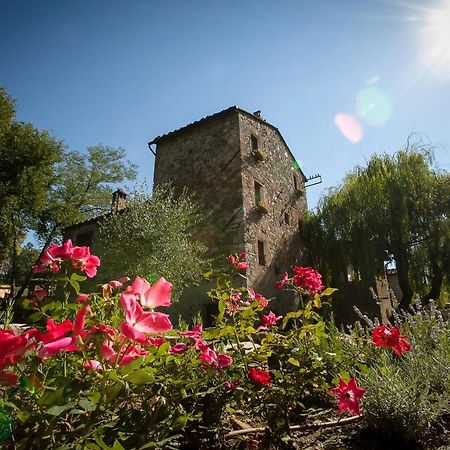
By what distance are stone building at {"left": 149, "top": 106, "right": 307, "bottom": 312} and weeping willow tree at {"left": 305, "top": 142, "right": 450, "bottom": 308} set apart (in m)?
2.43

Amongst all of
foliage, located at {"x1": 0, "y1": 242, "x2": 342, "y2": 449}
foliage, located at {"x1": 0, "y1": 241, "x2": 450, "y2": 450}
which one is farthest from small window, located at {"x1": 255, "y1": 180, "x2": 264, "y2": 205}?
foliage, located at {"x1": 0, "y1": 242, "x2": 342, "y2": 449}

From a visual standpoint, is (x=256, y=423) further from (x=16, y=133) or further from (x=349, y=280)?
(x=16, y=133)

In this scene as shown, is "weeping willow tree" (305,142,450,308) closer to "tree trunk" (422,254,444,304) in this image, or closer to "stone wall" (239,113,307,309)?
"tree trunk" (422,254,444,304)

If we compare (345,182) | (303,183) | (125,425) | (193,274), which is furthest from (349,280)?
(125,425)

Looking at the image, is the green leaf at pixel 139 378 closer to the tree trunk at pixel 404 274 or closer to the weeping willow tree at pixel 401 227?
the weeping willow tree at pixel 401 227

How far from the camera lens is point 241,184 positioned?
1112cm

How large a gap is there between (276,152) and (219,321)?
13227 millimetres

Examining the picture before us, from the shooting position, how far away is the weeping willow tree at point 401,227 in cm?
1141

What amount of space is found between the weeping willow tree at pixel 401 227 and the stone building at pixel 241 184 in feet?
7.96

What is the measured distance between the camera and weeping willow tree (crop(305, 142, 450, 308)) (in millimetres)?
11414

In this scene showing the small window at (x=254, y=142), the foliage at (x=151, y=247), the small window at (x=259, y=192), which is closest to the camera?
the foliage at (x=151, y=247)

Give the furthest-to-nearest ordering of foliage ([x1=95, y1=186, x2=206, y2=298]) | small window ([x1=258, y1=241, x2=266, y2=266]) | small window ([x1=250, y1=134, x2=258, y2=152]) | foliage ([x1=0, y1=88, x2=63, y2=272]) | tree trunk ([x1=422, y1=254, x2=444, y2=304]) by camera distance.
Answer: foliage ([x1=0, y1=88, x2=63, y2=272]) → small window ([x1=250, y1=134, x2=258, y2=152]) → tree trunk ([x1=422, y1=254, x2=444, y2=304]) → small window ([x1=258, y1=241, x2=266, y2=266]) → foliage ([x1=95, y1=186, x2=206, y2=298])

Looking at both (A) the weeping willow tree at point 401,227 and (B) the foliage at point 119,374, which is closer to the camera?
(B) the foliage at point 119,374

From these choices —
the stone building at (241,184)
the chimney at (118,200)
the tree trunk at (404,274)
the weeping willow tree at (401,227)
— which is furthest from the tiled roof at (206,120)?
the tree trunk at (404,274)
